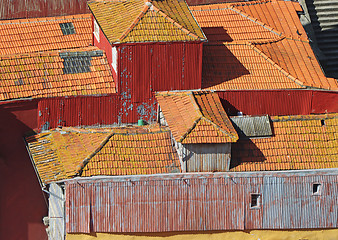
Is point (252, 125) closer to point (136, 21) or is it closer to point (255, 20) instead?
point (136, 21)

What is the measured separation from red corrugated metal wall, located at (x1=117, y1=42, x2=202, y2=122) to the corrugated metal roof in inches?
104

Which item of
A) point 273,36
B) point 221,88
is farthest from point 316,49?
point 221,88

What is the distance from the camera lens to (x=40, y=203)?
35.8 m

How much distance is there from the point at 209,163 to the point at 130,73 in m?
5.70

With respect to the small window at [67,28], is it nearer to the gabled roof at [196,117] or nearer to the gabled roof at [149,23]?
the gabled roof at [149,23]

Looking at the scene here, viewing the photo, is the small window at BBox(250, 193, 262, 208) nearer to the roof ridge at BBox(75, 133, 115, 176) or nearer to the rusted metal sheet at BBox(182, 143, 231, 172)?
the rusted metal sheet at BBox(182, 143, 231, 172)

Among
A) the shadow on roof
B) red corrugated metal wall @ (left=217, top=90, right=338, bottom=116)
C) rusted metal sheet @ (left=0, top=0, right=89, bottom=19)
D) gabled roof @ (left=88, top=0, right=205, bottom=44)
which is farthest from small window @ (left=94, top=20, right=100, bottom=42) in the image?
red corrugated metal wall @ (left=217, top=90, right=338, bottom=116)

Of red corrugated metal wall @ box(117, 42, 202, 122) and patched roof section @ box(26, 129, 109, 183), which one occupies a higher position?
red corrugated metal wall @ box(117, 42, 202, 122)

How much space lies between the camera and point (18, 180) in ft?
116

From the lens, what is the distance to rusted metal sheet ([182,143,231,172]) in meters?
33.1

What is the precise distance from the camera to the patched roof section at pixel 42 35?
128ft

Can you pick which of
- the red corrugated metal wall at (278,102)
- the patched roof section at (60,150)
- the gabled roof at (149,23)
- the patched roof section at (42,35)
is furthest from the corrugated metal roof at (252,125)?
the patched roof section at (42,35)

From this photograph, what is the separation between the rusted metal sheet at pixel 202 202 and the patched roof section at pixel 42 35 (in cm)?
972

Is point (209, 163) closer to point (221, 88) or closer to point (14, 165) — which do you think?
point (221, 88)
